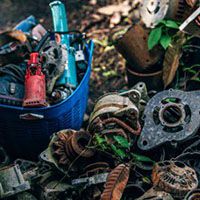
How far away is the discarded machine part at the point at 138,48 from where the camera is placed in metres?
3.40

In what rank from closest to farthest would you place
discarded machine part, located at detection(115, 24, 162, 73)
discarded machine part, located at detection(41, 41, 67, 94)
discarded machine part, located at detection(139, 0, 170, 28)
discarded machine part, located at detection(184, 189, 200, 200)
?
discarded machine part, located at detection(184, 189, 200, 200) → discarded machine part, located at detection(41, 41, 67, 94) → discarded machine part, located at detection(139, 0, 170, 28) → discarded machine part, located at detection(115, 24, 162, 73)

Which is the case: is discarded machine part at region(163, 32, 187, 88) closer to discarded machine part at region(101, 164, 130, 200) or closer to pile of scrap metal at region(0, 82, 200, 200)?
pile of scrap metal at region(0, 82, 200, 200)

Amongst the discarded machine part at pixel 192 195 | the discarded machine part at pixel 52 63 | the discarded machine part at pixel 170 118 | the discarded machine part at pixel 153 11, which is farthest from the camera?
the discarded machine part at pixel 153 11

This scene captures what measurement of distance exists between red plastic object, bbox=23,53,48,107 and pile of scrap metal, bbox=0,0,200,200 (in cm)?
25

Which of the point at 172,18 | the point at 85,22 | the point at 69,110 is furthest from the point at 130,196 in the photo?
the point at 85,22

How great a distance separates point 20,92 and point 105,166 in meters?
0.79

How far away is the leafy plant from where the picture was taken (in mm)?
3299

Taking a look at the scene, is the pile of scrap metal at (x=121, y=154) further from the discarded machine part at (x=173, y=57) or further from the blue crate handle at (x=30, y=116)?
the discarded machine part at (x=173, y=57)

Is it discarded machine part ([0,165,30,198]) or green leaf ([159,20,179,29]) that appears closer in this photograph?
discarded machine part ([0,165,30,198])

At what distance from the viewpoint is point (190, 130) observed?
2.73 m

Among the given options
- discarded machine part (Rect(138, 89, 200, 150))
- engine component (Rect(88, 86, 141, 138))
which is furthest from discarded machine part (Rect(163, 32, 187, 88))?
engine component (Rect(88, 86, 141, 138))

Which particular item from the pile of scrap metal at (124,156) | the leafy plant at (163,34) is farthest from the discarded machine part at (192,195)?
the leafy plant at (163,34)

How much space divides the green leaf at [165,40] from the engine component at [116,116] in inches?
23.2

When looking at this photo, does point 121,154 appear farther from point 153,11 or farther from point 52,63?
point 153,11
